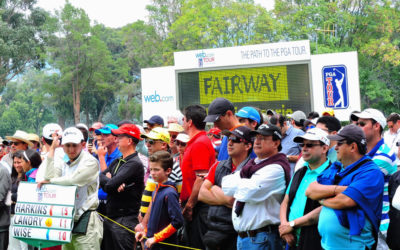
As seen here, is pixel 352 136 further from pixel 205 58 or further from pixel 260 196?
pixel 205 58

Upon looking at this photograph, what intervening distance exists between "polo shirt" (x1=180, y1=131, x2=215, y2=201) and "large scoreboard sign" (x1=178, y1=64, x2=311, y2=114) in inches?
409

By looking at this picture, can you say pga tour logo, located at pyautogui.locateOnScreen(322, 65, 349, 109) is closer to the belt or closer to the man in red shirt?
the man in red shirt

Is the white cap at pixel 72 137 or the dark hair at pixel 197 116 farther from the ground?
the dark hair at pixel 197 116

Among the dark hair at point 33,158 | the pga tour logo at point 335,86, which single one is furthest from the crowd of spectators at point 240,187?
the pga tour logo at point 335,86

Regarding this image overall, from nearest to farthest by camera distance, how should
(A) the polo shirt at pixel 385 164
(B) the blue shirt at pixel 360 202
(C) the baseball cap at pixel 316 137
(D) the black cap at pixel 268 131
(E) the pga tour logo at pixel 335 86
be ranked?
(B) the blue shirt at pixel 360 202 → (C) the baseball cap at pixel 316 137 → (D) the black cap at pixel 268 131 → (A) the polo shirt at pixel 385 164 → (E) the pga tour logo at pixel 335 86

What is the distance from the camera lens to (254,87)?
53.5 feet

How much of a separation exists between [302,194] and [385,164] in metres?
1.03

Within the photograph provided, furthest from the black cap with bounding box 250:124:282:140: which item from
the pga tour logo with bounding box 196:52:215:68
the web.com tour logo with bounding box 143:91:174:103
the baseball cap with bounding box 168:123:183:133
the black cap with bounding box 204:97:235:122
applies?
the web.com tour logo with bounding box 143:91:174:103

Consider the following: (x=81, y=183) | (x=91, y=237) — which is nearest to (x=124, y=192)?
(x=81, y=183)

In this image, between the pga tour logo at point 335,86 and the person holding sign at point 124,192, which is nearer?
the person holding sign at point 124,192

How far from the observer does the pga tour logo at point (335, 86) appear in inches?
706

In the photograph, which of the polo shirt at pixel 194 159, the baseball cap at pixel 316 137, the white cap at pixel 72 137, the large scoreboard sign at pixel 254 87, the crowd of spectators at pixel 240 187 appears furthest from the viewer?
the large scoreboard sign at pixel 254 87

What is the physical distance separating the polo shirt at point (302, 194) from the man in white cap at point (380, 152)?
73 cm

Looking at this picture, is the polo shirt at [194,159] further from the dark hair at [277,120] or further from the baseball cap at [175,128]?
the dark hair at [277,120]
